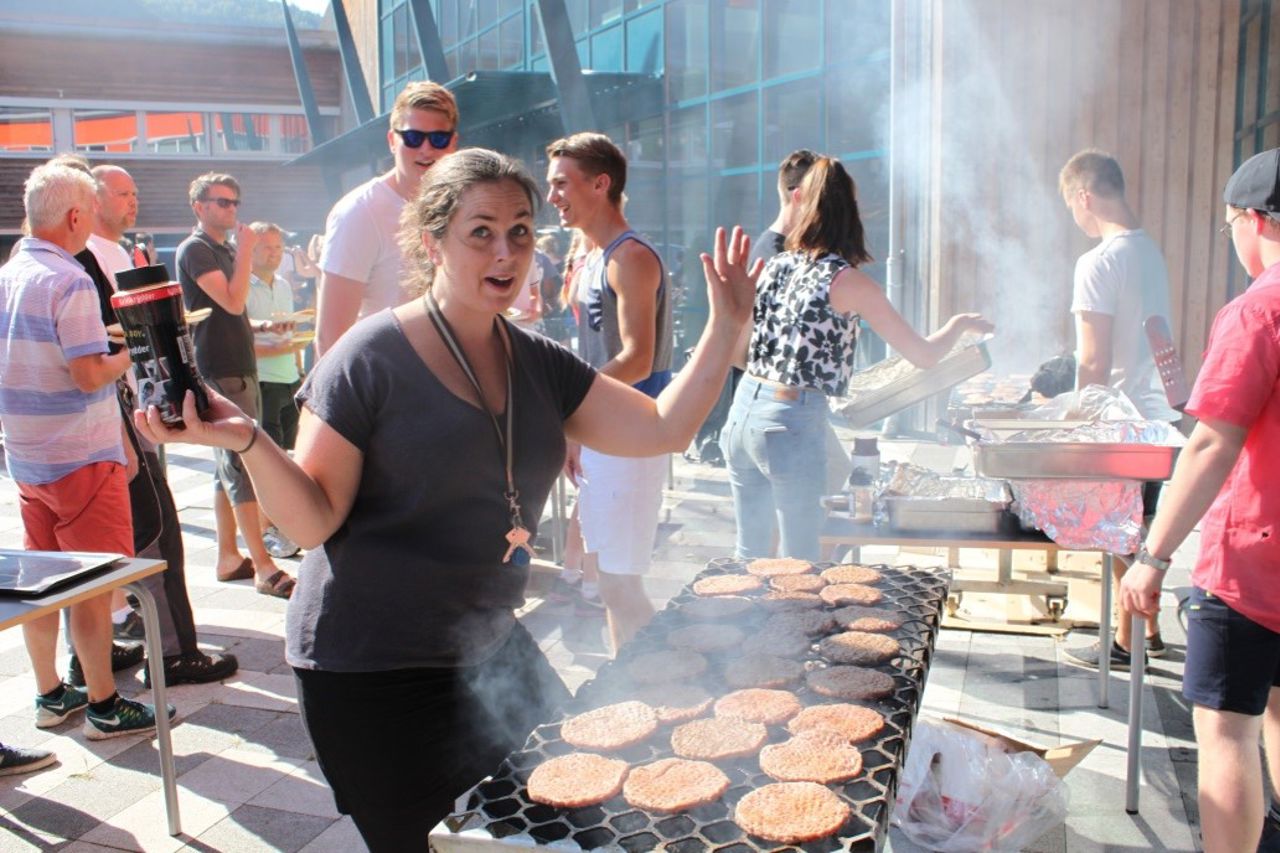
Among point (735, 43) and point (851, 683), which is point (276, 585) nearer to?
point (851, 683)

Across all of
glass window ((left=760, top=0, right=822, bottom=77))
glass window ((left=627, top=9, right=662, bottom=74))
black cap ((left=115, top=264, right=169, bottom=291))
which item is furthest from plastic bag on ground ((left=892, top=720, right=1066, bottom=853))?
glass window ((left=627, top=9, right=662, bottom=74))

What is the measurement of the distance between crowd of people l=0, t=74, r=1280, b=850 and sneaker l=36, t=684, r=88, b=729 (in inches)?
0.7

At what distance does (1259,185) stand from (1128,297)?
1.93 m

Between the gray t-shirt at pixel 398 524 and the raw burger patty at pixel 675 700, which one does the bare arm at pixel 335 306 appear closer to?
the gray t-shirt at pixel 398 524

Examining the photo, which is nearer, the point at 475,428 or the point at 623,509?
the point at 475,428

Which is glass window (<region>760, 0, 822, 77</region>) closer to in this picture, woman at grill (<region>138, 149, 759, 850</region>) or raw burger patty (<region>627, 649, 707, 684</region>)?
woman at grill (<region>138, 149, 759, 850</region>)

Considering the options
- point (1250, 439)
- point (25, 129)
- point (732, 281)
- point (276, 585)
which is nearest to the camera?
point (732, 281)

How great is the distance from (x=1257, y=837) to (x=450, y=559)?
7.09 feet

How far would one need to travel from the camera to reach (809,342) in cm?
383

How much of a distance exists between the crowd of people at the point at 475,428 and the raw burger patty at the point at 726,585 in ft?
1.64

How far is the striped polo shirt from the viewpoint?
3666 millimetres

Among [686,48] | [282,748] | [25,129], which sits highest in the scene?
[25,129]

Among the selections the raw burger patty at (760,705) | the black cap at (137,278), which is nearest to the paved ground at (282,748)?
the raw burger patty at (760,705)

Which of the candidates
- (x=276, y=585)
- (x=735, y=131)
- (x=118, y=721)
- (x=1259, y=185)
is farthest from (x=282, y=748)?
(x=735, y=131)
